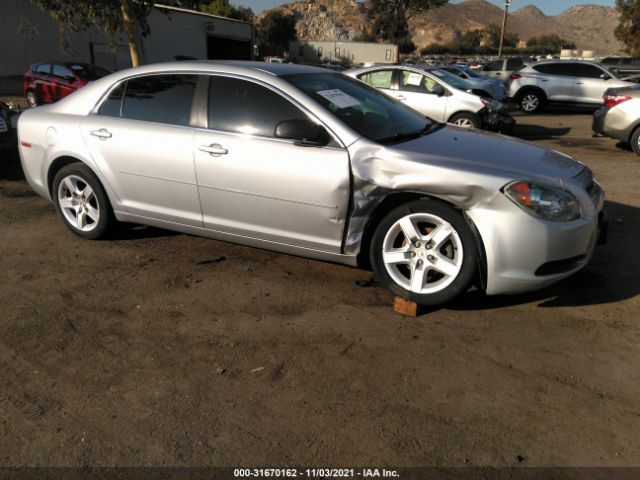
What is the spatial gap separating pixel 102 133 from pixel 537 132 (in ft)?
36.4

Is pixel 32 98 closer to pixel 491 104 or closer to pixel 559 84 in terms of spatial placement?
pixel 491 104

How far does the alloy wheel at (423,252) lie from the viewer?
11.5 ft

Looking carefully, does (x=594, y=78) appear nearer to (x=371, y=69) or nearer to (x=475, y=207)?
(x=371, y=69)

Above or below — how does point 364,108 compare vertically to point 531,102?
above

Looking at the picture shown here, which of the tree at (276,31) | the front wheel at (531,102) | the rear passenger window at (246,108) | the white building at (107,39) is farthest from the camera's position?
the tree at (276,31)

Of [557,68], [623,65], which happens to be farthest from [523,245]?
[623,65]

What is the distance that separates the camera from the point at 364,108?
4195mm

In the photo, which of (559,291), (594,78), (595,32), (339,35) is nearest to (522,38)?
(595,32)

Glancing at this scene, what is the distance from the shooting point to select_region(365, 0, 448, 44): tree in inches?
1775

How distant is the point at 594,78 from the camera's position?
15328mm

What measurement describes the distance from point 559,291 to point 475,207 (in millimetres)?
1159

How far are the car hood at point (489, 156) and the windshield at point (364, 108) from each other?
0.62ft

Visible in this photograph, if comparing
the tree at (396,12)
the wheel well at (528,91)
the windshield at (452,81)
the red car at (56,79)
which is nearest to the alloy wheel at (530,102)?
the wheel well at (528,91)

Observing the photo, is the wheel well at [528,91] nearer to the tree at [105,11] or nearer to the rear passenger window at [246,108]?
the tree at [105,11]
